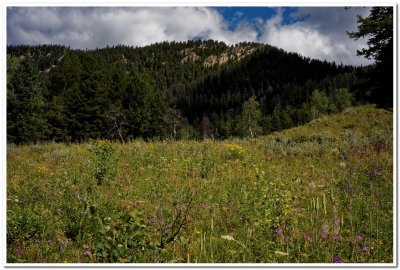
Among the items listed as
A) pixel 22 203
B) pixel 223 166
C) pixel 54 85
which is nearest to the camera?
pixel 22 203

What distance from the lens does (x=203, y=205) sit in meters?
6.05

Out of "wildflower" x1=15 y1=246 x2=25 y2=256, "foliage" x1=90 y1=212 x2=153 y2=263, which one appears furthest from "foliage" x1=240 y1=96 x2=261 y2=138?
"foliage" x1=90 y1=212 x2=153 y2=263

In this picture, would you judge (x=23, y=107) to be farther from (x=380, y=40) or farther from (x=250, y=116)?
(x=250, y=116)

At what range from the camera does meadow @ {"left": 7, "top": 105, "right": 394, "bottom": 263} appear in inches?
167

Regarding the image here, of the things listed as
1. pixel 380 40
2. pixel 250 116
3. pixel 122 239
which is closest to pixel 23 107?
pixel 380 40

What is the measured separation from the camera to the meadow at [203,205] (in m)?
4.25

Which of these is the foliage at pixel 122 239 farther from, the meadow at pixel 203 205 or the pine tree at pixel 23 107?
the pine tree at pixel 23 107

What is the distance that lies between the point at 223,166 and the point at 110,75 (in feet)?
128

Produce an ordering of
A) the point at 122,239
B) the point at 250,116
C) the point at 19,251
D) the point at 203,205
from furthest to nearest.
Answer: the point at 250,116 < the point at 203,205 < the point at 19,251 < the point at 122,239

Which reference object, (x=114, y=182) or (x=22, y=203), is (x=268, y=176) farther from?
(x=22, y=203)

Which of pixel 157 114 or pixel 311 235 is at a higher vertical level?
pixel 157 114

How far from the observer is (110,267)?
3.71 meters

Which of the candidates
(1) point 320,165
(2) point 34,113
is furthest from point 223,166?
(2) point 34,113

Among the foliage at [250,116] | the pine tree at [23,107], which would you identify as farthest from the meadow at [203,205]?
the foliage at [250,116]
